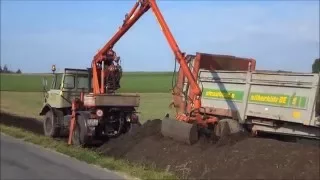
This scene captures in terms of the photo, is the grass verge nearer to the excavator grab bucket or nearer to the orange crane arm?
the excavator grab bucket

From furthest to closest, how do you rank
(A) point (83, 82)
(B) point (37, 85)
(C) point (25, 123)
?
(B) point (37, 85)
(C) point (25, 123)
(A) point (83, 82)

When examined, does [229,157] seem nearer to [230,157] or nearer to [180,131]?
[230,157]

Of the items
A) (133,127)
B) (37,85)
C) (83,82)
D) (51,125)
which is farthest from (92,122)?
(37,85)

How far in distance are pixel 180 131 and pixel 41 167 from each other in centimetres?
382

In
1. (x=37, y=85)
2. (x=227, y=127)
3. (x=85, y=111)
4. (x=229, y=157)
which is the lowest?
(x=37, y=85)

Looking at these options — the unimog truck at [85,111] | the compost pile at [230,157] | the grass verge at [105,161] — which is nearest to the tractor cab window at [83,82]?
the unimog truck at [85,111]

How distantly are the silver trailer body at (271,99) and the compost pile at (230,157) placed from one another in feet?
2.20

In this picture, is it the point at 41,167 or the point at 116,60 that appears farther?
the point at 116,60

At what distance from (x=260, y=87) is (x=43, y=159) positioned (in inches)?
215

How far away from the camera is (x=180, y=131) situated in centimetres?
1245

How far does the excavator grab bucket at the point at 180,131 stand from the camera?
12164 millimetres

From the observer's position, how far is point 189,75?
13148 millimetres

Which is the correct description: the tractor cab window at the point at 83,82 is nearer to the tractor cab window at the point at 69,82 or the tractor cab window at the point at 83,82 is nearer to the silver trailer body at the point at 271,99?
the tractor cab window at the point at 69,82

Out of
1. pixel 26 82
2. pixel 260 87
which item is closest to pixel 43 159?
pixel 260 87
